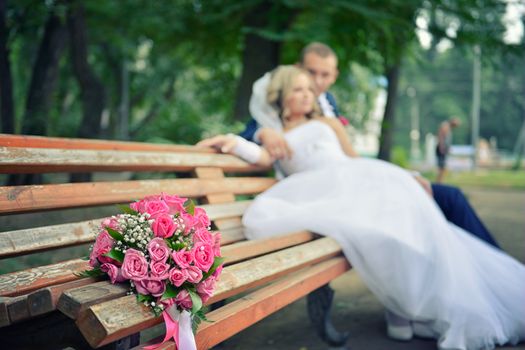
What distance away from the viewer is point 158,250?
72.5 inches

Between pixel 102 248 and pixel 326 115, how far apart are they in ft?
9.96

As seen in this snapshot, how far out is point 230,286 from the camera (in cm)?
222

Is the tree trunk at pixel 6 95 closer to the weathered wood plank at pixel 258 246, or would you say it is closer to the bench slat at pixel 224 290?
the weathered wood plank at pixel 258 246

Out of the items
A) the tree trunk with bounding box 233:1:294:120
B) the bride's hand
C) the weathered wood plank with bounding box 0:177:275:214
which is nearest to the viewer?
the weathered wood plank with bounding box 0:177:275:214

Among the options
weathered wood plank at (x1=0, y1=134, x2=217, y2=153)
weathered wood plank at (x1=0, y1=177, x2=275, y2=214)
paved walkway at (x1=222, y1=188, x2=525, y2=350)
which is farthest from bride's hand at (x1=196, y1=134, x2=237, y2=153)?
paved walkway at (x1=222, y1=188, x2=525, y2=350)

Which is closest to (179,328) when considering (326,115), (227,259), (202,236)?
(202,236)

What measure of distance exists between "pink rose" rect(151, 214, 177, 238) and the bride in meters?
1.54

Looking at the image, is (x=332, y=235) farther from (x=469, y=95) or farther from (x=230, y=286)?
(x=469, y=95)

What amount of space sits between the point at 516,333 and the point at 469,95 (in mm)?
59449

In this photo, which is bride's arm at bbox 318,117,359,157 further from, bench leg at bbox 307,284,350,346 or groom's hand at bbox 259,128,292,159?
bench leg at bbox 307,284,350,346

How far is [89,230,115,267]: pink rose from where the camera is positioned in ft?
6.14

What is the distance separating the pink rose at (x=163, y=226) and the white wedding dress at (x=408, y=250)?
1532 millimetres

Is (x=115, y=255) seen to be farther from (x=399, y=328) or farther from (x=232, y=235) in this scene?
(x=399, y=328)

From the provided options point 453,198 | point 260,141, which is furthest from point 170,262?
point 453,198
